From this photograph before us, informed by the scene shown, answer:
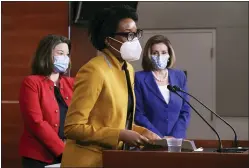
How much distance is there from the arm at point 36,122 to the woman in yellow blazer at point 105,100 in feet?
3.45

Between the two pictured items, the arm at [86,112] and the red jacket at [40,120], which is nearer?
the arm at [86,112]

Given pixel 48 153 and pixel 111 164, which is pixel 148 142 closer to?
pixel 111 164

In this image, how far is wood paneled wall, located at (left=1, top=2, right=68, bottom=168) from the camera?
443 centimetres

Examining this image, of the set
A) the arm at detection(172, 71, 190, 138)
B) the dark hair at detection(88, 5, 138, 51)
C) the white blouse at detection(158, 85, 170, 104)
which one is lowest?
the arm at detection(172, 71, 190, 138)

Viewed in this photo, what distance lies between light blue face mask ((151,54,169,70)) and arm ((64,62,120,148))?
1.44 meters

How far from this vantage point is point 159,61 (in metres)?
3.35

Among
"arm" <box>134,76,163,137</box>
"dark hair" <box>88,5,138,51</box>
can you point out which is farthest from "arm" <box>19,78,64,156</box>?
"dark hair" <box>88,5,138,51</box>

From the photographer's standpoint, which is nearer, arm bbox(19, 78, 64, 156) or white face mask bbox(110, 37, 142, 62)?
white face mask bbox(110, 37, 142, 62)

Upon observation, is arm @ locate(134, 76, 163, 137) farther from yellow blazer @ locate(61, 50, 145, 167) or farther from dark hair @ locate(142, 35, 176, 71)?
yellow blazer @ locate(61, 50, 145, 167)

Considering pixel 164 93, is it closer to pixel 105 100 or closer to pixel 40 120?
pixel 40 120


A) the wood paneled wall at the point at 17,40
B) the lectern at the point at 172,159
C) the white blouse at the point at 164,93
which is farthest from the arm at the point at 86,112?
the wood paneled wall at the point at 17,40

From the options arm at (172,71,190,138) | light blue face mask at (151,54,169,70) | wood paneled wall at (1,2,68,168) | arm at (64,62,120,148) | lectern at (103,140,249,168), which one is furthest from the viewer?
wood paneled wall at (1,2,68,168)

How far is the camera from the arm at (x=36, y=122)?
3027mm

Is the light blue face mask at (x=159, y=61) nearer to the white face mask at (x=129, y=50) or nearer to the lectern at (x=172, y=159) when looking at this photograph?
the white face mask at (x=129, y=50)
